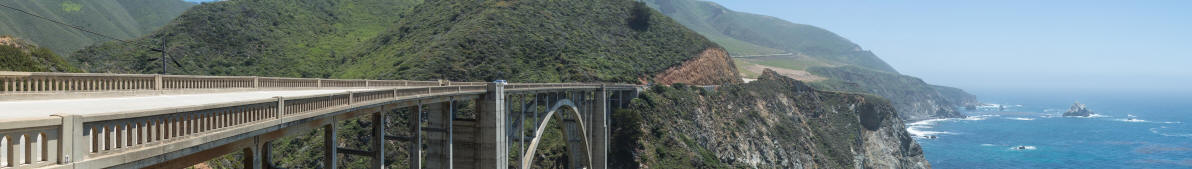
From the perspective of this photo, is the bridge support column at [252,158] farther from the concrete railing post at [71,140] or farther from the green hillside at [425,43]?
the green hillside at [425,43]

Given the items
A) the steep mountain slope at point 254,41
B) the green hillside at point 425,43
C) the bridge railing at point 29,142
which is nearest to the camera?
the bridge railing at point 29,142

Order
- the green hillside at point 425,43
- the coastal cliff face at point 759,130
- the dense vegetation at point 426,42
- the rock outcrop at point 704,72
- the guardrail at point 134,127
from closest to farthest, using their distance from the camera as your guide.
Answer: the guardrail at point 134,127 < the coastal cliff face at point 759,130 < the green hillside at point 425,43 < the dense vegetation at point 426,42 < the rock outcrop at point 704,72

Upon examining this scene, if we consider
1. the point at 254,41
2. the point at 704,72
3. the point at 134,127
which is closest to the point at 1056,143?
the point at 704,72

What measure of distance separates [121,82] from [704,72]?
6909 cm

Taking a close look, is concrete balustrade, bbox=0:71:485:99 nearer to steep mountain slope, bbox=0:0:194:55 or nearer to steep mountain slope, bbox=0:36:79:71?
steep mountain slope, bbox=0:36:79:71

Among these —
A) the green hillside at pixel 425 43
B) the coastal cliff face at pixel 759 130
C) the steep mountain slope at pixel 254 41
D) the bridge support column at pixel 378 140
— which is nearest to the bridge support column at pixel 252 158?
the bridge support column at pixel 378 140

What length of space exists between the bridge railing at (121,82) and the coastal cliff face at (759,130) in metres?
33.7

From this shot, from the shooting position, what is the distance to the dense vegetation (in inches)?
2542

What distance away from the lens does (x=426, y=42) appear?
235 feet

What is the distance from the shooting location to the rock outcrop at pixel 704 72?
76.5 m

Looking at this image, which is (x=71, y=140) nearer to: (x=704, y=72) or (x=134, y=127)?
(x=134, y=127)

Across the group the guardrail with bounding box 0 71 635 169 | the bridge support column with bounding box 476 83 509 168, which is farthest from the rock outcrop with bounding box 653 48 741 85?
the guardrail with bounding box 0 71 635 169

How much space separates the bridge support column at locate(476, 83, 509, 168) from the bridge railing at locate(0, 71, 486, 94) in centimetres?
585

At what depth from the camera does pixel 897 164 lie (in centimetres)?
9288
